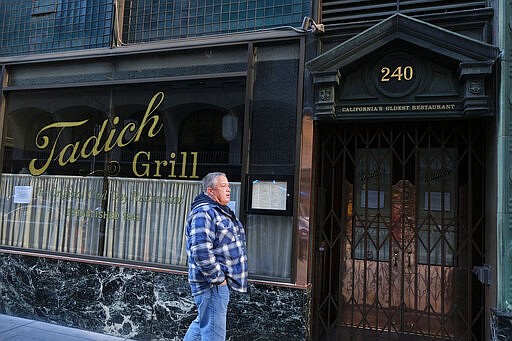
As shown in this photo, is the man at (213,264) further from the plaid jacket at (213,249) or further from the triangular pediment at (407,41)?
the triangular pediment at (407,41)

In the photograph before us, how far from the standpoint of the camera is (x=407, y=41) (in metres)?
4.05

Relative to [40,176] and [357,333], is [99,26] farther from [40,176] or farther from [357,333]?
[357,333]

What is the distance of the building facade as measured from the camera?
4.09 m

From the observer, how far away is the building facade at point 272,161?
4094 millimetres

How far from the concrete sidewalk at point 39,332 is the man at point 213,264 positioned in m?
2.11

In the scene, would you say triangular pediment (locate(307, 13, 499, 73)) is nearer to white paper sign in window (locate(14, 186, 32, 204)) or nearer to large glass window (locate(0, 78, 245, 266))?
large glass window (locate(0, 78, 245, 266))

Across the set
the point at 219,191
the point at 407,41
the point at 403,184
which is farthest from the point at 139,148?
the point at 407,41

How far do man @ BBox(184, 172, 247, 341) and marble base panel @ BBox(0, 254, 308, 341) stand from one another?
3.73 feet

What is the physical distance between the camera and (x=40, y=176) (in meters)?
5.68

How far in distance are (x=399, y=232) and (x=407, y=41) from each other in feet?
7.49

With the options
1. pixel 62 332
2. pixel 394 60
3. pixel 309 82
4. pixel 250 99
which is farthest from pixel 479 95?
pixel 62 332

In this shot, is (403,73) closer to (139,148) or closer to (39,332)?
(139,148)

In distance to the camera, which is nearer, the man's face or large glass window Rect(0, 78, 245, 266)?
the man's face

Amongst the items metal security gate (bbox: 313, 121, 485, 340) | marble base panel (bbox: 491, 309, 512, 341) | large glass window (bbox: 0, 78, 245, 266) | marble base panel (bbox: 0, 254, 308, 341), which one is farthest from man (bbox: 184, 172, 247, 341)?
marble base panel (bbox: 491, 309, 512, 341)
